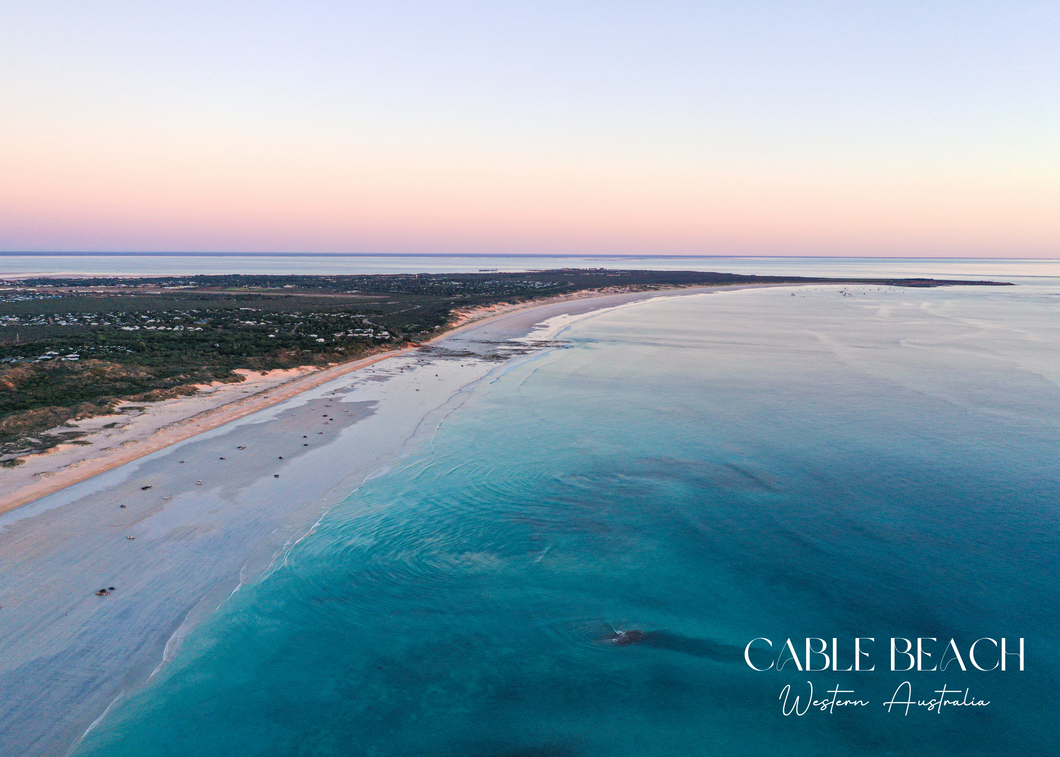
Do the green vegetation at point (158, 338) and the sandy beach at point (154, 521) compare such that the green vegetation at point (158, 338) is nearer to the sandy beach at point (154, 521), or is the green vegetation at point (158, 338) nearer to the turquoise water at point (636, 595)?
the sandy beach at point (154, 521)

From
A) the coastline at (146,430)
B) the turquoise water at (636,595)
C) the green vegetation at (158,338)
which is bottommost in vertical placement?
the turquoise water at (636,595)

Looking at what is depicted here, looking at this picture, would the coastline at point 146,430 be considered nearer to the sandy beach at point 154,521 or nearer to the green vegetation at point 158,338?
the sandy beach at point 154,521

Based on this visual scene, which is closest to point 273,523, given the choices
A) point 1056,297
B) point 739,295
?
point 739,295

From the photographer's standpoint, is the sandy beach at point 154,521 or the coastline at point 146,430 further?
the coastline at point 146,430

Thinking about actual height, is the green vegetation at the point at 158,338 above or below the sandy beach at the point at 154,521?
above

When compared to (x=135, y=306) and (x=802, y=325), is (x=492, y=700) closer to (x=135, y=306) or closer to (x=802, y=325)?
(x=802, y=325)

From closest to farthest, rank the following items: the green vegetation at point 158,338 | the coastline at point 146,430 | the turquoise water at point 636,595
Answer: the turquoise water at point 636,595, the coastline at point 146,430, the green vegetation at point 158,338

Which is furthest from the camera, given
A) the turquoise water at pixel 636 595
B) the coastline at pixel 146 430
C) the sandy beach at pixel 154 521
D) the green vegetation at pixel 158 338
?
the green vegetation at pixel 158 338

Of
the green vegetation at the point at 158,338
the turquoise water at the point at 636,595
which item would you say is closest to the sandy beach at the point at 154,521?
the turquoise water at the point at 636,595
